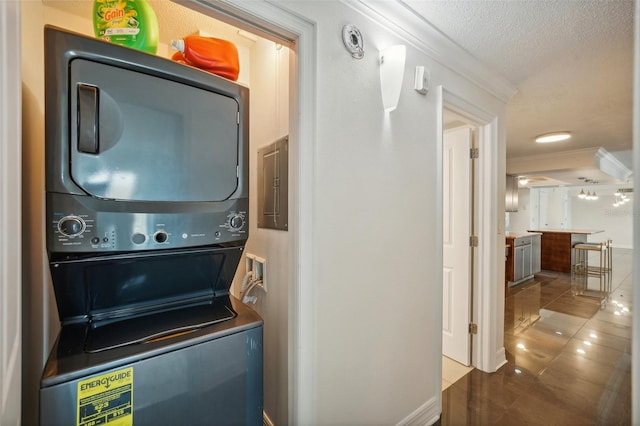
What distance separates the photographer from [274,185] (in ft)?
4.80

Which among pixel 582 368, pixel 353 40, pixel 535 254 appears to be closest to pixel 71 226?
pixel 353 40

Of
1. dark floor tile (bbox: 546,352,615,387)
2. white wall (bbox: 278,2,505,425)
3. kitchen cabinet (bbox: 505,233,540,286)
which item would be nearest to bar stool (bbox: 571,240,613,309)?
kitchen cabinet (bbox: 505,233,540,286)

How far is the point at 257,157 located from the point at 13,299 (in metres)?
1.26

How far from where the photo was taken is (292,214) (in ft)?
3.87

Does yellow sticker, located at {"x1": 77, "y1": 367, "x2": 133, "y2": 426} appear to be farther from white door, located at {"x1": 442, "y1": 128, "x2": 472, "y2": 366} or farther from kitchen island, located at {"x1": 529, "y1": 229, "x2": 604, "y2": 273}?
kitchen island, located at {"x1": 529, "y1": 229, "x2": 604, "y2": 273}

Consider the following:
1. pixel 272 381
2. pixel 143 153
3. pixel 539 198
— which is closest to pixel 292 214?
pixel 143 153

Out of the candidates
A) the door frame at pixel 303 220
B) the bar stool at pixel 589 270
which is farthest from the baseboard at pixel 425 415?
the bar stool at pixel 589 270

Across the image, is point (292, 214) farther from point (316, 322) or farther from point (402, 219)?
point (402, 219)

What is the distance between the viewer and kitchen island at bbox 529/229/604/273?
5875 mm

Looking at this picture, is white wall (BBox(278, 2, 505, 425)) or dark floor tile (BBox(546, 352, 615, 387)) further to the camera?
dark floor tile (BBox(546, 352, 615, 387))

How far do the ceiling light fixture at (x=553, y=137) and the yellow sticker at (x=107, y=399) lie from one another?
4.98 m

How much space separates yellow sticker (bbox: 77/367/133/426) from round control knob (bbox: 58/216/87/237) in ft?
1.30

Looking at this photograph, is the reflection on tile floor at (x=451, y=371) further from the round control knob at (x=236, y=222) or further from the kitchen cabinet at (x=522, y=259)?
the kitchen cabinet at (x=522, y=259)

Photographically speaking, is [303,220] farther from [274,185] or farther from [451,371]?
[451,371]
